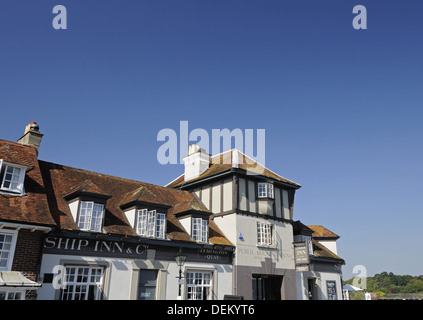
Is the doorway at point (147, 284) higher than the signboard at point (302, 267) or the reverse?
→ the reverse

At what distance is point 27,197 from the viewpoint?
48.0ft

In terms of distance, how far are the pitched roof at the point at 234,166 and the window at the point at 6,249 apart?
12643 mm

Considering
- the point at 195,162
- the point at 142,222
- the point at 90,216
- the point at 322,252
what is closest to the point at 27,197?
the point at 90,216

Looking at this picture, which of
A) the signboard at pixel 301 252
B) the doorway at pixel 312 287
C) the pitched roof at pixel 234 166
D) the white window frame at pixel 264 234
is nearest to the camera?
the white window frame at pixel 264 234

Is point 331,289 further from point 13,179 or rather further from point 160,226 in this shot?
point 13,179

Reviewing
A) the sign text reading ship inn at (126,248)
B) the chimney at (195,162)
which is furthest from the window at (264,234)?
the chimney at (195,162)

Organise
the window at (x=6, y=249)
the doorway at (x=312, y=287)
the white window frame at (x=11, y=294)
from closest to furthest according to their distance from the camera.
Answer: the white window frame at (x=11, y=294) < the window at (x=6, y=249) < the doorway at (x=312, y=287)

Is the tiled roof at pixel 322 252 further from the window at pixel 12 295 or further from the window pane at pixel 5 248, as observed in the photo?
the window pane at pixel 5 248

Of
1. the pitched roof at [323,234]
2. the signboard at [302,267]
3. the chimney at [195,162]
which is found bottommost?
the signboard at [302,267]

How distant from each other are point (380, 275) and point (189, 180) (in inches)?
5225

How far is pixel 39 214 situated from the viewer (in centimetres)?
1405

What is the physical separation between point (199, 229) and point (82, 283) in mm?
7118

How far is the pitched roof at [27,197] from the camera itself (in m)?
13.4
